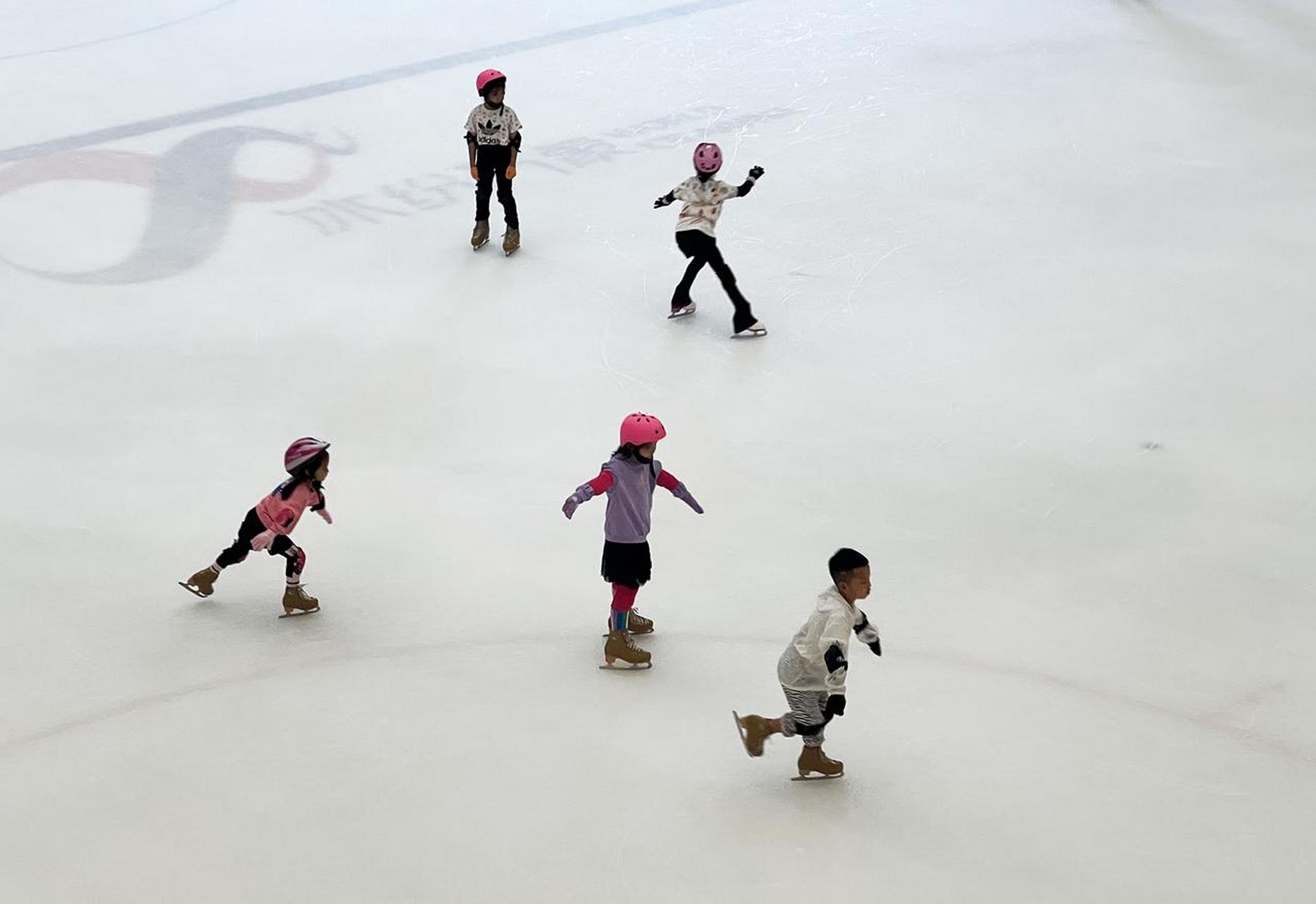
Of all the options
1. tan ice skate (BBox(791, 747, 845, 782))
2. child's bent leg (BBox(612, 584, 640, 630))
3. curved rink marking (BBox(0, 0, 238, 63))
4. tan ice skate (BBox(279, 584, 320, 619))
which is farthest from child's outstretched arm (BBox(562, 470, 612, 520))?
curved rink marking (BBox(0, 0, 238, 63))

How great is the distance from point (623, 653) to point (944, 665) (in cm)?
146

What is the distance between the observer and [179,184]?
11555 millimetres

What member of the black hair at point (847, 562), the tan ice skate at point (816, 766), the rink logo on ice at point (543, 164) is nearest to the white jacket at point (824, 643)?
the black hair at point (847, 562)

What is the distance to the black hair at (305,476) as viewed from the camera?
6.08 m

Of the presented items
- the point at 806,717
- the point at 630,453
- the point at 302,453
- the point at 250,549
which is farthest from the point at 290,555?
the point at 806,717

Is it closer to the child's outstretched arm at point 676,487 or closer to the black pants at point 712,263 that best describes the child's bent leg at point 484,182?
the black pants at point 712,263

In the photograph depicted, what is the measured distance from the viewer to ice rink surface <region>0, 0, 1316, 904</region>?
17.0 ft

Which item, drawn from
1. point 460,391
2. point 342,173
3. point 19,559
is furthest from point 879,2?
point 19,559

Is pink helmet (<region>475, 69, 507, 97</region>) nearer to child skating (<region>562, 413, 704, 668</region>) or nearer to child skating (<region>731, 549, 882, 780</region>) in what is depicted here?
child skating (<region>562, 413, 704, 668</region>)

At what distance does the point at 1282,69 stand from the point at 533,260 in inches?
357

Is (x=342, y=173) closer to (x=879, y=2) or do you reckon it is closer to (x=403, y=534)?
(x=403, y=534)

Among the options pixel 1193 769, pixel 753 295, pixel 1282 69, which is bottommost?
pixel 1193 769

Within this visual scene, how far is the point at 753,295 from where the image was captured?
1002 centimetres

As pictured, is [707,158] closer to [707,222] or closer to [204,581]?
[707,222]
